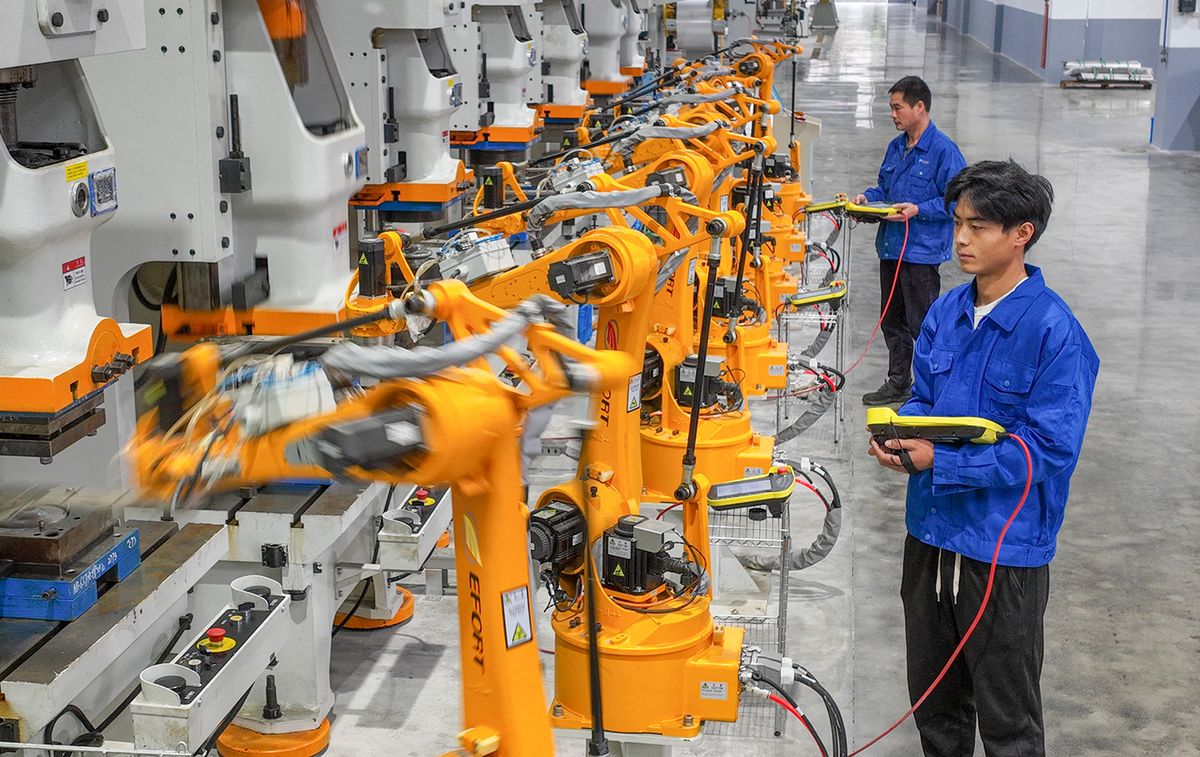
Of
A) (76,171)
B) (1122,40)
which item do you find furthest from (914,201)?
(1122,40)

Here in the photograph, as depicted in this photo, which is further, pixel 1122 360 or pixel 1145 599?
pixel 1122 360

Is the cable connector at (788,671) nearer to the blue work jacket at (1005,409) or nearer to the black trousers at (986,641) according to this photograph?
the black trousers at (986,641)

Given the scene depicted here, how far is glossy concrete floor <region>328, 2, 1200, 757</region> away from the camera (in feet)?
15.6

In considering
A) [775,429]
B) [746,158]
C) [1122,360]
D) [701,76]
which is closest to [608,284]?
[746,158]

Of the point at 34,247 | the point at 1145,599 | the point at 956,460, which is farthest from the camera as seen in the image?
the point at 1145,599

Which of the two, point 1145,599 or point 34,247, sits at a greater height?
point 34,247

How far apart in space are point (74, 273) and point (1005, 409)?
236 centimetres

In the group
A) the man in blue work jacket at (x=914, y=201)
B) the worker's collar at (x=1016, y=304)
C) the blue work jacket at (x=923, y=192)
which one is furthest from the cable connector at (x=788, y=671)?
the blue work jacket at (x=923, y=192)

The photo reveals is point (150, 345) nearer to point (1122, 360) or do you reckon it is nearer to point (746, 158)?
point (746, 158)

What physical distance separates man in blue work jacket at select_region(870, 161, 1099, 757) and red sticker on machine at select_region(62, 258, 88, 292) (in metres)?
2.03

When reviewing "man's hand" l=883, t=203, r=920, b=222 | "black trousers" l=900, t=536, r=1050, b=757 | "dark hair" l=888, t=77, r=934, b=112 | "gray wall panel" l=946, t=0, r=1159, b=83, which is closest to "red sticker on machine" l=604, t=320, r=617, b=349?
"black trousers" l=900, t=536, r=1050, b=757

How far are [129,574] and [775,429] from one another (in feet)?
14.9

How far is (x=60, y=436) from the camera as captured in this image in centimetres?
332

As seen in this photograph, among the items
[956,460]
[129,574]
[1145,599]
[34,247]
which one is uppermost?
[34,247]
